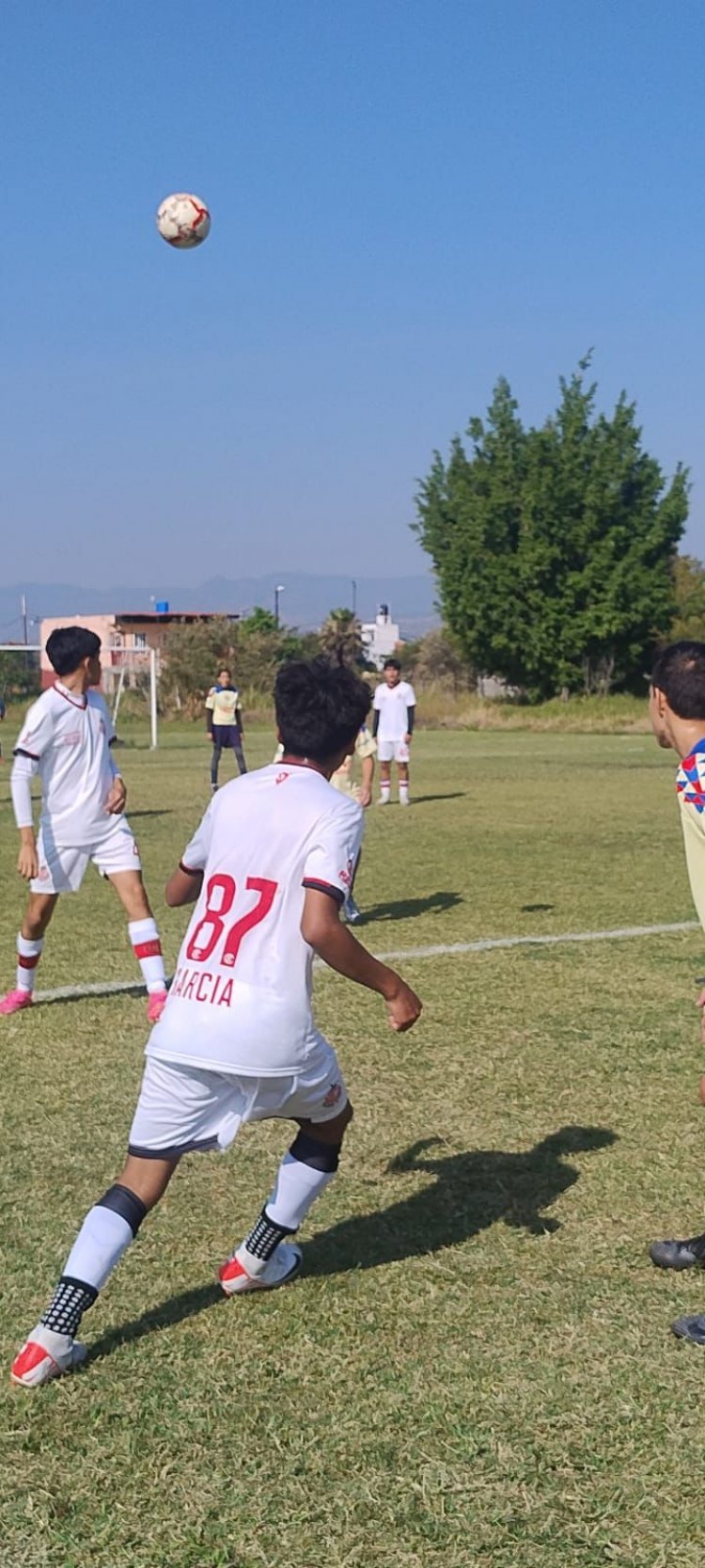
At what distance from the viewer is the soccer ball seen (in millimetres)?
14406

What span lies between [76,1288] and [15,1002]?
4387 millimetres

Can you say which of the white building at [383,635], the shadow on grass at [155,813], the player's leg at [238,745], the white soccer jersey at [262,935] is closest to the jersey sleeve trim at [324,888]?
the white soccer jersey at [262,935]

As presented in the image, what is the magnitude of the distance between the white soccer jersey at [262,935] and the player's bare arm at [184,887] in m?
0.24

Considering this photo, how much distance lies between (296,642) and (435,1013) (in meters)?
57.1

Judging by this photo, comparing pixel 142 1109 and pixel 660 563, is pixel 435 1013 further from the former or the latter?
pixel 660 563

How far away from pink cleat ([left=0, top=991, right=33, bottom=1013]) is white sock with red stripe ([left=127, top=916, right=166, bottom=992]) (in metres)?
0.70

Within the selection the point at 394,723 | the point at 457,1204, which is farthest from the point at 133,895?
the point at 394,723

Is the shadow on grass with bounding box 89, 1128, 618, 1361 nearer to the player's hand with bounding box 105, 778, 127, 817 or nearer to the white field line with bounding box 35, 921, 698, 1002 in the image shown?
the player's hand with bounding box 105, 778, 127, 817

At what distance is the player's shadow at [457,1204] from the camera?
4582 mm

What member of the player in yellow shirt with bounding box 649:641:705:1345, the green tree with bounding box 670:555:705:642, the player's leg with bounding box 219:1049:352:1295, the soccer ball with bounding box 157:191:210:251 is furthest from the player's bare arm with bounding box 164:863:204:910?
the green tree with bounding box 670:555:705:642

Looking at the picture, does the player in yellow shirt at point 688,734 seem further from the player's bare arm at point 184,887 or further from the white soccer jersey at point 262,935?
the player's bare arm at point 184,887

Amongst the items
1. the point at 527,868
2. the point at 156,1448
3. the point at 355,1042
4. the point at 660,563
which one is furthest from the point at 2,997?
the point at 660,563

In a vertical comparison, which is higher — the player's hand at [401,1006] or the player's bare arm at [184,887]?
the player's bare arm at [184,887]

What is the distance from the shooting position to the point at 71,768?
25.0 feet
